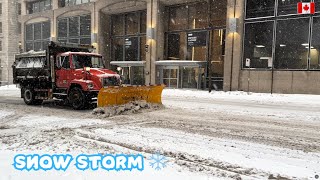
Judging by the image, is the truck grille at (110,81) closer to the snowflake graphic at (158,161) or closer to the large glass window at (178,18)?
the snowflake graphic at (158,161)

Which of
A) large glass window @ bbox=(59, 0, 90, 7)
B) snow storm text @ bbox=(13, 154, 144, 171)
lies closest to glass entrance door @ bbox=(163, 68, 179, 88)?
large glass window @ bbox=(59, 0, 90, 7)

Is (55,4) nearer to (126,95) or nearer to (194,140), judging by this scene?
(126,95)

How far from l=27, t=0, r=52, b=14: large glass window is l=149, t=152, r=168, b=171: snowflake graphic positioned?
44.2 meters

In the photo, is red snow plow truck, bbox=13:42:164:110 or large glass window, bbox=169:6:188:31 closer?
red snow plow truck, bbox=13:42:164:110

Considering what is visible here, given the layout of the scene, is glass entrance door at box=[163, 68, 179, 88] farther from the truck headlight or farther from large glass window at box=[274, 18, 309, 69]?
the truck headlight

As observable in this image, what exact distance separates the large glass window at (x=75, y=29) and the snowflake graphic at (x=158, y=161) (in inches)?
1352

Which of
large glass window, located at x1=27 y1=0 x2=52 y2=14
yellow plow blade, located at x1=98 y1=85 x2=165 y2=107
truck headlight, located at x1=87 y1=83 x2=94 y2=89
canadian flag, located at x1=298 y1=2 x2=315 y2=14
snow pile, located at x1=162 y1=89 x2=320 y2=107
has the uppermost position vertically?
large glass window, located at x1=27 y1=0 x2=52 y2=14

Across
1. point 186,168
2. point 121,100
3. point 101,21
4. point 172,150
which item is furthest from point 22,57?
point 101,21

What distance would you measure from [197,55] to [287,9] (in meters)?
9.55

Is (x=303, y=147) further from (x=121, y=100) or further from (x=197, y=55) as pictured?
(x=197, y=55)

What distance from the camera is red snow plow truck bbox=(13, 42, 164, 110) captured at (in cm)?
1193

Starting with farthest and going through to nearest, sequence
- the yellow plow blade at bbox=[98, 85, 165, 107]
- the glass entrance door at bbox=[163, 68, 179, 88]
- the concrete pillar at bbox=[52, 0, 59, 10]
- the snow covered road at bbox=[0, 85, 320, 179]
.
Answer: the concrete pillar at bbox=[52, 0, 59, 10], the glass entrance door at bbox=[163, 68, 179, 88], the yellow plow blade at bbox=[98, 85, 165, 107], the snow covered road at bbox=[0, 85, 320, 179]

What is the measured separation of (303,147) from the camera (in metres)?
6.48

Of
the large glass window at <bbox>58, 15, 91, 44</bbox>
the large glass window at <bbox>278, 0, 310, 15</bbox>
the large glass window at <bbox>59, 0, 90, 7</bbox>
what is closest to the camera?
the large glass window at <bbox>278, 0, 310, 15</bbox>
